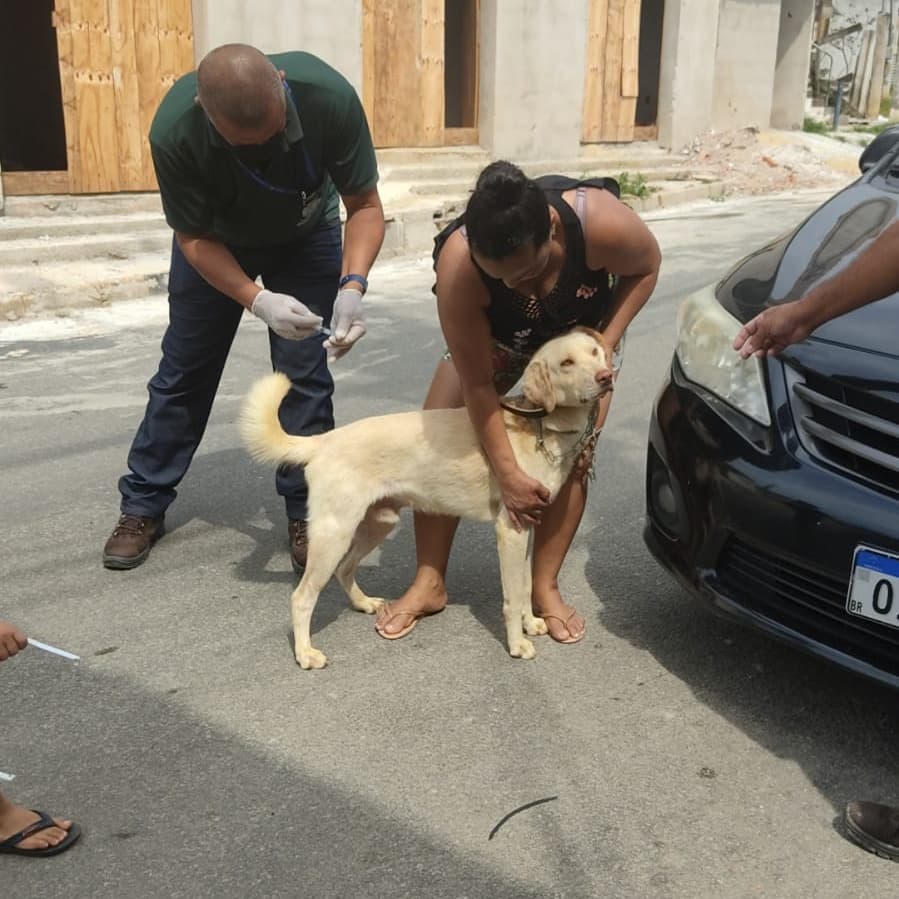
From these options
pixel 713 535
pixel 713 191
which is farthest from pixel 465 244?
pixel 713 191

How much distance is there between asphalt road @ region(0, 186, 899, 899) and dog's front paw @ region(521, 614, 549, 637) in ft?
0.28

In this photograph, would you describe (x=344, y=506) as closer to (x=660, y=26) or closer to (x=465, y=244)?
(x=465, y=244)

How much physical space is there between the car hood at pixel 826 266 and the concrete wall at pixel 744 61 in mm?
16998

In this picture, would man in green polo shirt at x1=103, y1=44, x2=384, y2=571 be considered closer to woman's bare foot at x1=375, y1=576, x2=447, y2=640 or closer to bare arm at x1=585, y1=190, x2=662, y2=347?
woman's bare foot at x1=375, y1=576, x2=447, y2=640

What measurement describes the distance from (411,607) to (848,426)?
1.48 m

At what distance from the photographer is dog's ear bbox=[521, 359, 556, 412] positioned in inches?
119

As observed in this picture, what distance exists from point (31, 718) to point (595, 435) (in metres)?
1.80

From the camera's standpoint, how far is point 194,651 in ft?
10.6

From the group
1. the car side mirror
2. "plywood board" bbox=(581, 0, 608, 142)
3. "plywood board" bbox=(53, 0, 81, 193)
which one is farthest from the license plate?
"plywood board" bbox=(581, 0, 608, 142)

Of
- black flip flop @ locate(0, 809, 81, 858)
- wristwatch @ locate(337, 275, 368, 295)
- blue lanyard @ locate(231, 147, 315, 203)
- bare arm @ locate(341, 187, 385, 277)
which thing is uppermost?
blue lanyard @ locate(231, 147, 315, 203)

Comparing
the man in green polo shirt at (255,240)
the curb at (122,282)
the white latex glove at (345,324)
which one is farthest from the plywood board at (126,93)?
the white latex glove at (345,324)

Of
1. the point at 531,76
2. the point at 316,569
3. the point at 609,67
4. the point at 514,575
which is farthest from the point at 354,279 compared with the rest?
the point at 609,67

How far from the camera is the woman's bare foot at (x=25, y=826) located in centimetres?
231

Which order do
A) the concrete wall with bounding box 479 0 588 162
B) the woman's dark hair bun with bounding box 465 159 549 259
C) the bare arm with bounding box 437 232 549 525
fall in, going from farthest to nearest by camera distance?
the concrete wall with bounding box 479 0 588 162
the bare arm with bounding box 437 232 549 525
the woman's dark hair bun with bounding box 465 159 549 259
